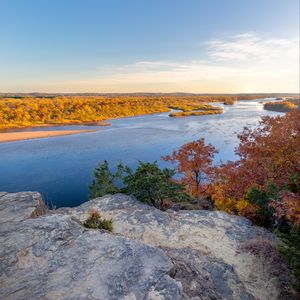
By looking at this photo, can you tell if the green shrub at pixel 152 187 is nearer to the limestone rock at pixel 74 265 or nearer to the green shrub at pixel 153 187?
the green shrub at pixel 153 187

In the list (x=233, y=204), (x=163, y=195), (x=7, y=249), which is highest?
(x=7, y=249)

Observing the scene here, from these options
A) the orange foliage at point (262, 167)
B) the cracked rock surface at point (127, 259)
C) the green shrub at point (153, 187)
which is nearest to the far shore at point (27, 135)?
the green shrub at point (153, 187)

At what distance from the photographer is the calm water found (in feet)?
88.2

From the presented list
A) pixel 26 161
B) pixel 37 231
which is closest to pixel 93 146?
pixel 26 161

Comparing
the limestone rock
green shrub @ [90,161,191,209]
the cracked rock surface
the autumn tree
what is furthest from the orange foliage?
the limestone rock

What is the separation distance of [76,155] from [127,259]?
3351cm

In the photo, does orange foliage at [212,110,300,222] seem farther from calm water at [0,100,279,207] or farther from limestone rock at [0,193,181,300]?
calm water at [0,100,279,207]

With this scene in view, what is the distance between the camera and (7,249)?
7098 mm

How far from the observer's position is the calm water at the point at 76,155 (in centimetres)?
2689

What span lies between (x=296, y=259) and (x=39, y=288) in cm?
702

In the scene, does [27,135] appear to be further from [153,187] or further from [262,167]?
[262,167]

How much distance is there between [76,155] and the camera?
38.7 metres

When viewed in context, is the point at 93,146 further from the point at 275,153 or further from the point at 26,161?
the point at 275,153

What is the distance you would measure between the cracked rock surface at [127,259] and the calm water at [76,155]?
14060 millimetres
